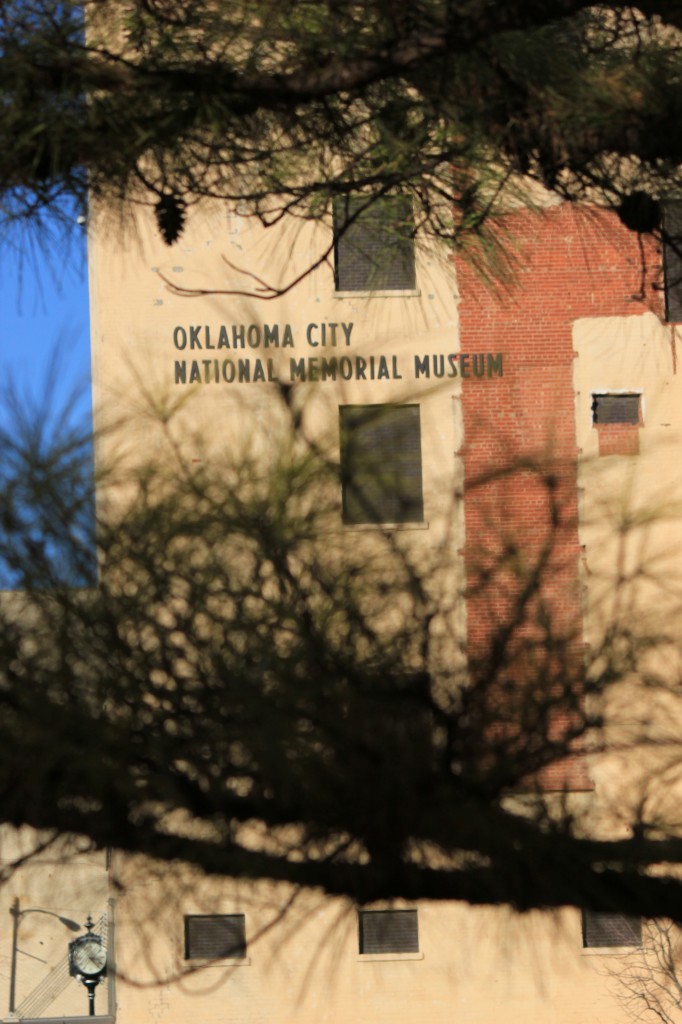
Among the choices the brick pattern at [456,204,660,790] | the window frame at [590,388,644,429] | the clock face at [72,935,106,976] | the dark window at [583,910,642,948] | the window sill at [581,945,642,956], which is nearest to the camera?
the brick pattern at [456,204,660,790]

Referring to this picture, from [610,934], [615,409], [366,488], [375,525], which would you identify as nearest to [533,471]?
[366,488]

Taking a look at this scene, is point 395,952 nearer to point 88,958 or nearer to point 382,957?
point 382,957

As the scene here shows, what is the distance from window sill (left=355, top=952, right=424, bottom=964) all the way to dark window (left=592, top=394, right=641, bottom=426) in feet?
18.2

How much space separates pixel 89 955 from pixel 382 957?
3.28 meters

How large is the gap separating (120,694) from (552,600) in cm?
218

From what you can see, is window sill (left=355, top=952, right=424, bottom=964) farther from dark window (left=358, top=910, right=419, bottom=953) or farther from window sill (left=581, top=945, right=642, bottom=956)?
window sill (left=581, top=945, right=642, bottom=956)

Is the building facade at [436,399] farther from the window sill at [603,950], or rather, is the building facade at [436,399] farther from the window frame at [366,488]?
the window frame at [366,488]

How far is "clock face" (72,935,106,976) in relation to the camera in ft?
50.2

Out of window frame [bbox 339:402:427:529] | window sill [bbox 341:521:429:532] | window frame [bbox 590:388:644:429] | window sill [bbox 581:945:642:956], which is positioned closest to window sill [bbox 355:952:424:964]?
window sill [bbox 581:945:642:956]

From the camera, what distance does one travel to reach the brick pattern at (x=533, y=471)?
175 inches

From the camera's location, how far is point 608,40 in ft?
11.5

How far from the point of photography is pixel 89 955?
51.1 ft

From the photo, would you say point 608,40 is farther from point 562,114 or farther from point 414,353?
point 414,353

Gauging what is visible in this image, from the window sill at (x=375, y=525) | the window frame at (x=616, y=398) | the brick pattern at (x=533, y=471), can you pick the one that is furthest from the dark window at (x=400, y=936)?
the window sill at (x=375, y=525)
